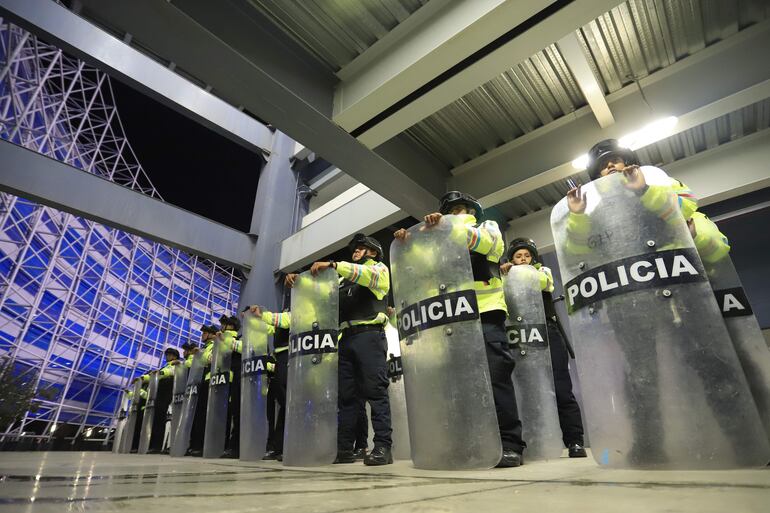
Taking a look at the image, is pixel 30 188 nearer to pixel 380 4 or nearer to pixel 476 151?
pixel 380 4

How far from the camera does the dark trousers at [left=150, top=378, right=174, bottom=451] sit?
7.27m

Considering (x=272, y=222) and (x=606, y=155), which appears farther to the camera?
(x=272, y=222)

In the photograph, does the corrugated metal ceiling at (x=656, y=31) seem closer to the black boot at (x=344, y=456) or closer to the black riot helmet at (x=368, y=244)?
the black riot helmet at (x=368, y=244)

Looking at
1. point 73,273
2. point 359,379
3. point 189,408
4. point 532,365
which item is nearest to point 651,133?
point 532,365

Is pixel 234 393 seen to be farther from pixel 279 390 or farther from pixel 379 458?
pixel 379 458

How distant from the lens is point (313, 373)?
9.66ft

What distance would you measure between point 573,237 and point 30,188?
8.60 meters

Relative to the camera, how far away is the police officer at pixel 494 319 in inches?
89.9

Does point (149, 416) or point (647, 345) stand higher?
point (149, 416)

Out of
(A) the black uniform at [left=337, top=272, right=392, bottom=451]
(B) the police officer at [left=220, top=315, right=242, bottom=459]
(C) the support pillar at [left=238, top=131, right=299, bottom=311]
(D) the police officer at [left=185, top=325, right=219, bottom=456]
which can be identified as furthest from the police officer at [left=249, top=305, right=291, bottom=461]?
(C) the support pillar at [left=238, top=131, right=299, bottom=311]

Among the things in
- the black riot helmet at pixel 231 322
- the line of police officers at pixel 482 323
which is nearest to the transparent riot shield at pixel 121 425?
the black riot helmet at pixel 231 322

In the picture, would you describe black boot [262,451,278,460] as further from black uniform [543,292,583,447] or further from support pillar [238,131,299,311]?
support pillar [238,131,299,311]

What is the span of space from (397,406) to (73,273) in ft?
84.4

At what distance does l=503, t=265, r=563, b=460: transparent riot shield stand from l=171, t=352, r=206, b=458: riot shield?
449cm
